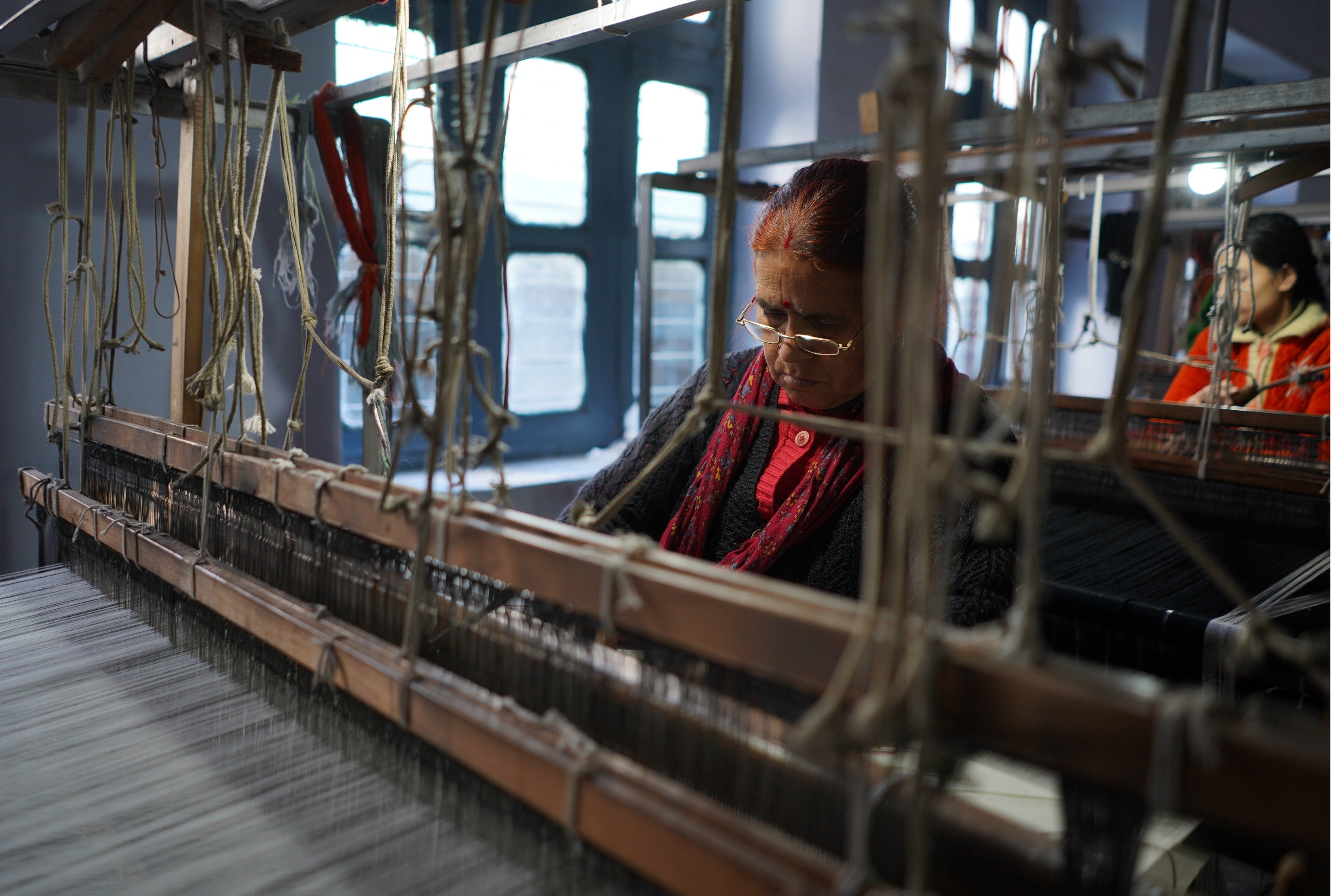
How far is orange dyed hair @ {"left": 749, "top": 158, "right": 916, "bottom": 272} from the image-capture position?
1.27 m

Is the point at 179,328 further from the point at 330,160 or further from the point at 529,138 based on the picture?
the point at 529,138

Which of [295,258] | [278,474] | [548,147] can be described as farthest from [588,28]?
[548,147]

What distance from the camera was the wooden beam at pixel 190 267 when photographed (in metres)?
1.53

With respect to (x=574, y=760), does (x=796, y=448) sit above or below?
above

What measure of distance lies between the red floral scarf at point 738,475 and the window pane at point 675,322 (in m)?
3.18

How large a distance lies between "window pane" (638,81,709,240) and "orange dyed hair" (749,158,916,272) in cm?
325

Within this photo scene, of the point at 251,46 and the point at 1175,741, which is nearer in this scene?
the point at 1175,741

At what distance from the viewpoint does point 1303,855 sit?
500 mm

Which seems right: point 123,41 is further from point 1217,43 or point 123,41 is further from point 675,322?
point 675,322

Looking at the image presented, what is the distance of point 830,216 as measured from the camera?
4.18 feet

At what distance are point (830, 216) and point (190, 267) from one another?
1.04 metres

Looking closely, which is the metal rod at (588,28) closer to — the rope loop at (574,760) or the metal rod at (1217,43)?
the rope loop at (574,760)

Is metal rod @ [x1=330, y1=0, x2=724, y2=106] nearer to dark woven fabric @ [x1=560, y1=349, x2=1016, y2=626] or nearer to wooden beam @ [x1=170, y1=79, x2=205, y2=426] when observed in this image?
wooden beam @ [x1=170, y1=79, x2=205, y2=426]

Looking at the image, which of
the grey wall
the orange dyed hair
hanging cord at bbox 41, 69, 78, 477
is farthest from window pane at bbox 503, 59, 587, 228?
the orange dyed hair
